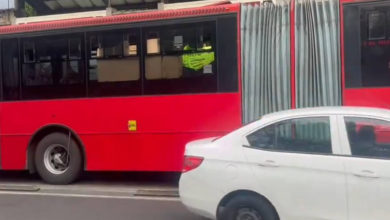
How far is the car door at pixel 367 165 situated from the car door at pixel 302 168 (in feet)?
0.30

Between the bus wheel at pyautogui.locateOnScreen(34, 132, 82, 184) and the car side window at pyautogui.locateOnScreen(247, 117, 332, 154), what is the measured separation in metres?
4.65

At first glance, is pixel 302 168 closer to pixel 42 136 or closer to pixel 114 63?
pixel 114 63

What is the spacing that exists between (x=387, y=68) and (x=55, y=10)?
13.5 m

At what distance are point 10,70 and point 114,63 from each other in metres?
2.14

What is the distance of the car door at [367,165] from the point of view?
5.05 meters

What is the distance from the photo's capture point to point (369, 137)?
527 cm

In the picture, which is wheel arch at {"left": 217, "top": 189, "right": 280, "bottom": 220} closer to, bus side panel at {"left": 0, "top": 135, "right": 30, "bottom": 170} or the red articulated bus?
the red articulated bus

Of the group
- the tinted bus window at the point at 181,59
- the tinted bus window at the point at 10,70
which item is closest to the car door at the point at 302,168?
the tinted bus window at the point at 181,59

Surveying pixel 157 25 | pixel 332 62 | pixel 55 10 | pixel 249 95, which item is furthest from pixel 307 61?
pixel 55 10

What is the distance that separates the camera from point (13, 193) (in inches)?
354

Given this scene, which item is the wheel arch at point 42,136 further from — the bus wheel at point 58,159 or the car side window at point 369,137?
the car side window at point 369,137

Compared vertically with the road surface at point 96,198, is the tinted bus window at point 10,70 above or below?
above

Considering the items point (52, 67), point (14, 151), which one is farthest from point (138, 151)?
point (14, 151)

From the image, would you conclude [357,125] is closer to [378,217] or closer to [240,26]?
[378,217]
